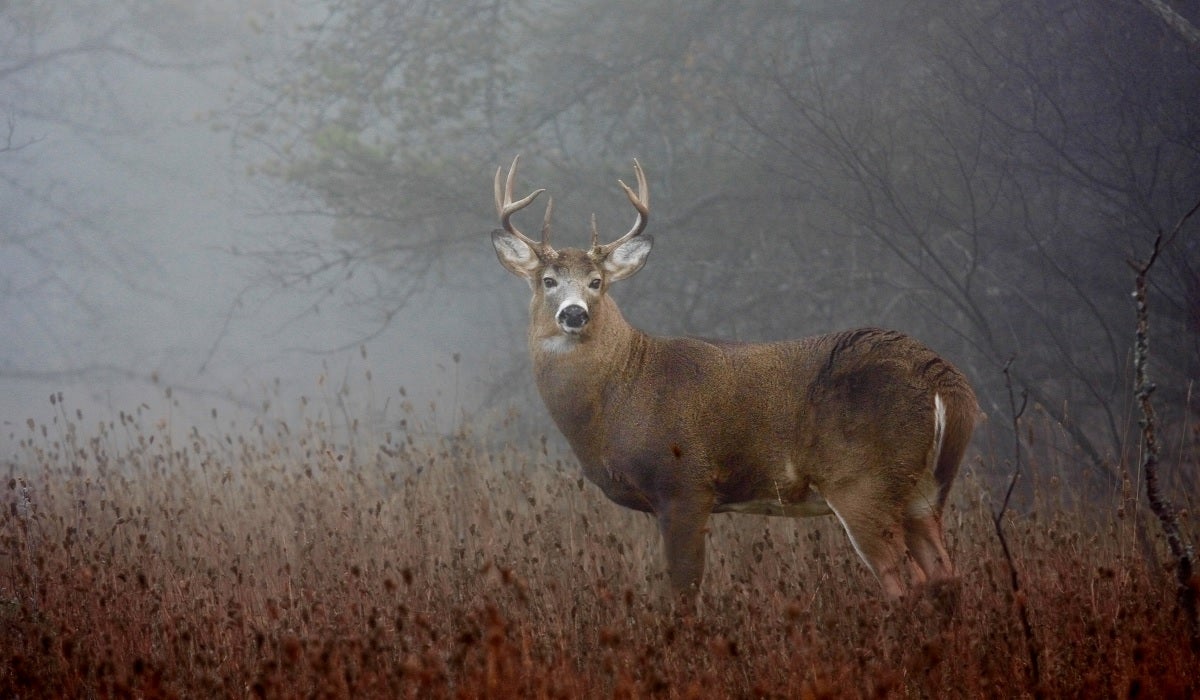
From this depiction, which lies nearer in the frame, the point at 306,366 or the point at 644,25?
the point at 644,25

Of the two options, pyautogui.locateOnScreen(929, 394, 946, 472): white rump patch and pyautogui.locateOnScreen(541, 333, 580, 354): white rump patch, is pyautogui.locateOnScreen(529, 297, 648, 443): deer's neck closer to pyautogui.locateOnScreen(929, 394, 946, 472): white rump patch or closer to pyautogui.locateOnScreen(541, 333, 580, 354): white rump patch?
pyautogui.locateOnScreen(541, 333, 580, 354): white rump patch

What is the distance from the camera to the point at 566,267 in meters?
5.81

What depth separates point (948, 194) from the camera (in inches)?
408

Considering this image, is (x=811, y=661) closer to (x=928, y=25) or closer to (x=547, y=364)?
(x=547, y=364)

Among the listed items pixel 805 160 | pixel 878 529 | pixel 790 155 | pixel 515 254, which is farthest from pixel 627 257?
pixel 790 155

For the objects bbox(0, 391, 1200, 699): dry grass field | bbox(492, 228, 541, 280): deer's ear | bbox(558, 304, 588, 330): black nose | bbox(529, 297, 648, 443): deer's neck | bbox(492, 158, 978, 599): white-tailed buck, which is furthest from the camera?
bbox(492, 228, 541, 280): deer's ear

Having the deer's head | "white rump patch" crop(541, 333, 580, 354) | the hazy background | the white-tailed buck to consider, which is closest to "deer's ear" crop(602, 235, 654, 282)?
the deer's head

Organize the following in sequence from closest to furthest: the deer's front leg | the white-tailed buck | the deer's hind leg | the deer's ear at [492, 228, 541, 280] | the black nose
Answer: the deer's hind leg → the white-tailed buck → the deer's front leg → the black nose → the deer's ear at [492, 228, 541, 280]

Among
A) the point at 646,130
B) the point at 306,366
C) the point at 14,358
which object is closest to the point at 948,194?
the point at 646,130

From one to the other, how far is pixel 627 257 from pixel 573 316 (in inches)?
30.5

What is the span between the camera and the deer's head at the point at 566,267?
5672mm

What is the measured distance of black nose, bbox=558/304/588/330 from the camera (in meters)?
5.49

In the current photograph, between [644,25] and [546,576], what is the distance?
7.66m

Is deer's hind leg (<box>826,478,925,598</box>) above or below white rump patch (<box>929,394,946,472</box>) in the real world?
below
